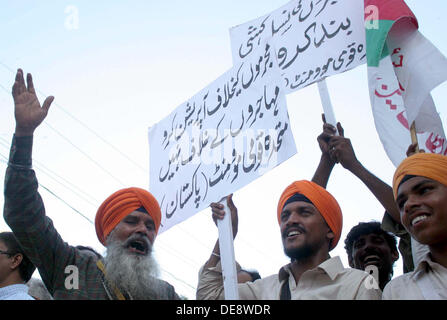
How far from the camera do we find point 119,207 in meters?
3.59

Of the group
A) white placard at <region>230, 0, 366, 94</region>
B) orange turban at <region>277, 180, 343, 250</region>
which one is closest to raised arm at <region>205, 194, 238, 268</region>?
orange turban at <region>277, 180, 343, 250</region>

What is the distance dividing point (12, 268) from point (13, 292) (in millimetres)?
175

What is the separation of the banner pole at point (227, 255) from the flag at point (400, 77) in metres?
1.27

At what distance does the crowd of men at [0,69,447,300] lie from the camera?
294 cm

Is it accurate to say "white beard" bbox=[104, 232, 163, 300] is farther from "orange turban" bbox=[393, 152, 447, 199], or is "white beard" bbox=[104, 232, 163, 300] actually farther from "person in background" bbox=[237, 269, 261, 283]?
"orange turban" bbox=[393, 152, 447, 199]

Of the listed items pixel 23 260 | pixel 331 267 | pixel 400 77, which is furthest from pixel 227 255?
pixel 400 77

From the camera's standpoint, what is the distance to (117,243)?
3.49m

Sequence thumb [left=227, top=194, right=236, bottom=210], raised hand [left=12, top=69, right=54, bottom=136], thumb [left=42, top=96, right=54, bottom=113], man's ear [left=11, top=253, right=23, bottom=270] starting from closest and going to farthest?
raised hand [left=12, top=69, right=54, bottom=136] < thumb [left=42, top=96, right=54, bottom=113] < man's ear [left=11, top=253, right=23, bottom=270] < thumb [left=227, top=194, right=236, bottom=210]

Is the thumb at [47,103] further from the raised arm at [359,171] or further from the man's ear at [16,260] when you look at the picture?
the raised arm at [359,171]

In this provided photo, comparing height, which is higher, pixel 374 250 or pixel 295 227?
pixel 374 250

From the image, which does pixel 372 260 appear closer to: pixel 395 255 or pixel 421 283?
pixel 395 255

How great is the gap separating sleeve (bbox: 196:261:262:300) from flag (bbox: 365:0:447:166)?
139 cm

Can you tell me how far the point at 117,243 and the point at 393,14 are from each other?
264cm
